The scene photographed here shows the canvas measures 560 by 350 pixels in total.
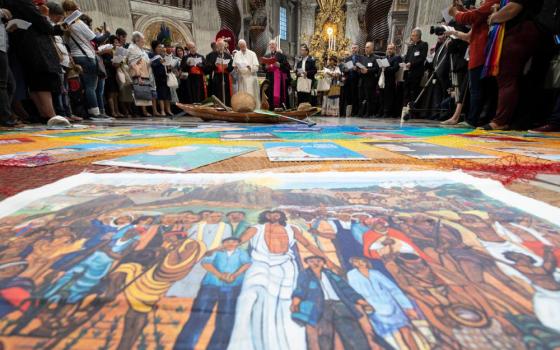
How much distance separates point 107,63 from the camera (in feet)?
12.1

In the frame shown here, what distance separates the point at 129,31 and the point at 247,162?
9.46m

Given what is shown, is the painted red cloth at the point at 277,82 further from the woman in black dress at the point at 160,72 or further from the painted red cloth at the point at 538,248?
the painted red cloth at the point at 538,248

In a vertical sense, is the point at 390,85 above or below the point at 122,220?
Answer: above

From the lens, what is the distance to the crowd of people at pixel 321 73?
186cm

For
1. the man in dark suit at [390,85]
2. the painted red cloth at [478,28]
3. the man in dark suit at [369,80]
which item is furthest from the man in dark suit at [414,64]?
the painted red cloth at [478,28]

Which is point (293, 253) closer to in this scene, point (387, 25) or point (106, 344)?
point (106, 344)

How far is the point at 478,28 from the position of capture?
2.12 m

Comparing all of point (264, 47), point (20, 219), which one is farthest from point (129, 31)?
point (20, 219)

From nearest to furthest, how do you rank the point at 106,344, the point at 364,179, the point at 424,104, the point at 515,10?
the point at 106,344 < the point at 364,179 < the point at 515,10 < the point at 424,104

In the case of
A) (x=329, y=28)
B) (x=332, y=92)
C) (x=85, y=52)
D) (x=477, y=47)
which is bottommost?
(x=332, y=92)

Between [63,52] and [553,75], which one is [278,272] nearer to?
[553,75]

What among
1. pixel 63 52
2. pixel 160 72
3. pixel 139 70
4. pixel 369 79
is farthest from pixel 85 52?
pixel 369 79

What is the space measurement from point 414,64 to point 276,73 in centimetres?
223

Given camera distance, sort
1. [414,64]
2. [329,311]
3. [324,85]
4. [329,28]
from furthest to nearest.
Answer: [329,28]
[324,85]
[414,64]
[329,311]
